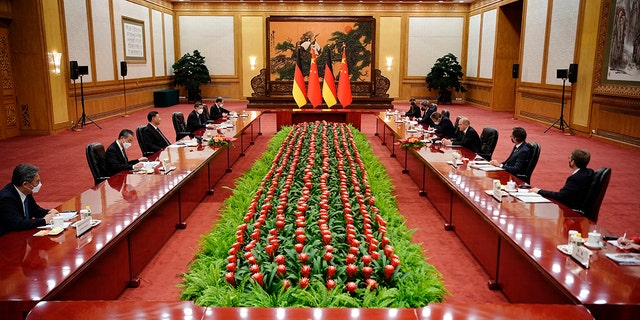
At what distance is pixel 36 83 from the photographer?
11.3 metres

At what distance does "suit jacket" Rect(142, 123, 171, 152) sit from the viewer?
279 inches

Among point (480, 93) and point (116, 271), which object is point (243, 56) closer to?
point (480, 93)

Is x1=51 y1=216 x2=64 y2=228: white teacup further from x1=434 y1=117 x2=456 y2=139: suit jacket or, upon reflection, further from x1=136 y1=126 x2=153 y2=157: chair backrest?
x1=434 y1=117 x2=456 y2=139: suit jacket

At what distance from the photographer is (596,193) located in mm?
4273

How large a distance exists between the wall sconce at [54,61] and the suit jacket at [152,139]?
5705mm

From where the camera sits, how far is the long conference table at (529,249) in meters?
2.65

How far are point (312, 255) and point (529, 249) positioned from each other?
1346mm

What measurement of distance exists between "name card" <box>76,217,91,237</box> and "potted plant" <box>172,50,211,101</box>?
1606cm

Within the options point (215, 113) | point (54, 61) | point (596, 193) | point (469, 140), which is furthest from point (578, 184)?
point (54, 61)

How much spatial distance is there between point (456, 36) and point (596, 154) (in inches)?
452

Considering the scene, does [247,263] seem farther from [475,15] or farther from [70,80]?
[475,15]

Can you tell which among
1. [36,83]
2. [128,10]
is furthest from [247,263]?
[128,10]

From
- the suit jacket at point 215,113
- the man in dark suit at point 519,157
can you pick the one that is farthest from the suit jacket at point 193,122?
the man in dark suit at point 519,157

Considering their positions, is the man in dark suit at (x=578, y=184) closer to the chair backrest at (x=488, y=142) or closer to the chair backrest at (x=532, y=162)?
the chair backrest at (x=532, y=162)
